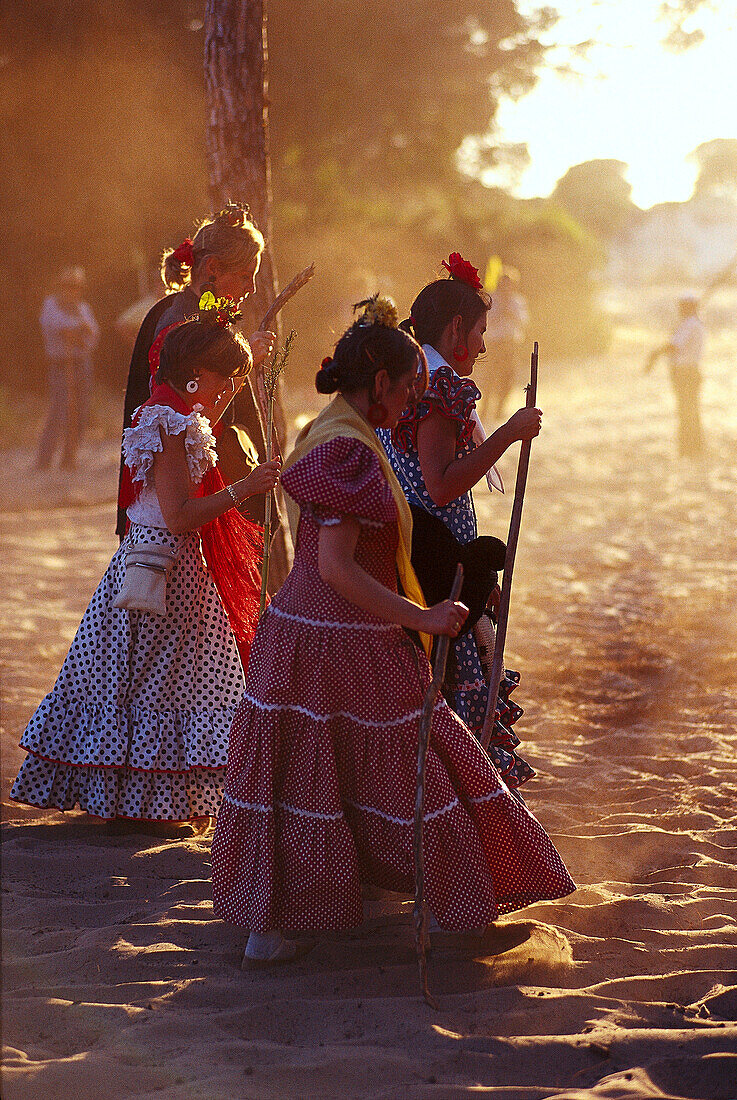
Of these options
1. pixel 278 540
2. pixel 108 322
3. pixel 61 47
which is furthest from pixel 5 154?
pixel 278 540

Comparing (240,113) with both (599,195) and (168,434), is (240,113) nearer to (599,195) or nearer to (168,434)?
(168,434)

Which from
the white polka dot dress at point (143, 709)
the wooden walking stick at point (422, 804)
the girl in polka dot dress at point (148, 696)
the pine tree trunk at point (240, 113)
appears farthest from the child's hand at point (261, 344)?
the wooden walking stick at point (422, 804)

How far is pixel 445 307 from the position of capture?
3316 mm

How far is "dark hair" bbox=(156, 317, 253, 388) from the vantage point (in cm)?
354

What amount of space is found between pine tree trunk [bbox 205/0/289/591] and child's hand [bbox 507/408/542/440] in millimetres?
2404

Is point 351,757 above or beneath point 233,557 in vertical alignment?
beneath

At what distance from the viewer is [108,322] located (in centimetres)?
1769

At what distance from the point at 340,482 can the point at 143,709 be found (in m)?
1.46

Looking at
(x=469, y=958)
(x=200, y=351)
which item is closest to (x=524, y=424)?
(x=200, y=351)

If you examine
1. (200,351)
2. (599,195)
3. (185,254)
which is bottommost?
(200,351)

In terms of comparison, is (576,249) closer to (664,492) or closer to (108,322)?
(108,322)

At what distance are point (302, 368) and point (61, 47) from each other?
616 centimetres

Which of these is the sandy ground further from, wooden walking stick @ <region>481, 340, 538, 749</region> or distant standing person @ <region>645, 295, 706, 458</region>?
distant standing person @ <region>645, 295, 706, 458</region>

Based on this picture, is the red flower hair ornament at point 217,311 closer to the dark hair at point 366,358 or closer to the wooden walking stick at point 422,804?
the dark hair at point 366,358
